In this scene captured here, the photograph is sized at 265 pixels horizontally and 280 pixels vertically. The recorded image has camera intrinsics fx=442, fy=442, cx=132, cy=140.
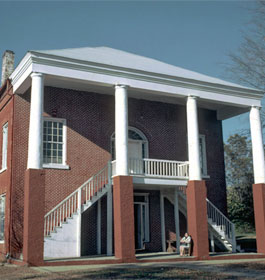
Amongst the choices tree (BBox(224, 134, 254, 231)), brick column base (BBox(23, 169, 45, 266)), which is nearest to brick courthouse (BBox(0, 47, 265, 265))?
brick column base (BBox(23, 169, 45, 266))

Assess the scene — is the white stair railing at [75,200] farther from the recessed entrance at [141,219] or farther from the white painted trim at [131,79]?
the white painted trim at [131,79]

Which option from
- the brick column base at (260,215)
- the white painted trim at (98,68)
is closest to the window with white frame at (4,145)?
the white painted trim at (98,68)

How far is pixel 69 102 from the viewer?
20.4 metres

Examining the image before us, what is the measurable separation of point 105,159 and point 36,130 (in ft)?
18.9

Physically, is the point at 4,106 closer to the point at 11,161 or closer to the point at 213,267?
the point at 11,161

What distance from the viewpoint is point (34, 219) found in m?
14.9

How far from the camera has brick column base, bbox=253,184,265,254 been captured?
1956 cm

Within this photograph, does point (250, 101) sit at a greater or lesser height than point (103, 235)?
greater

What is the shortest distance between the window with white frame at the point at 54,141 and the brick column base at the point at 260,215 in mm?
8915

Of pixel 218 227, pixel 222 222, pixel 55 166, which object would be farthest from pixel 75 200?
pixel 222 222

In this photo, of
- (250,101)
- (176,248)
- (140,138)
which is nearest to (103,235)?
(176,248)

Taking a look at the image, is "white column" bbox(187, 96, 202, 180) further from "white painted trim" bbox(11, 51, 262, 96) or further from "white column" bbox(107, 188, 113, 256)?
"white column" bbox(107, 188, 113, 256)

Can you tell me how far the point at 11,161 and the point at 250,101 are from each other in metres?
11.4

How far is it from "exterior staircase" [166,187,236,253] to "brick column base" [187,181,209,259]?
259 centimetres
